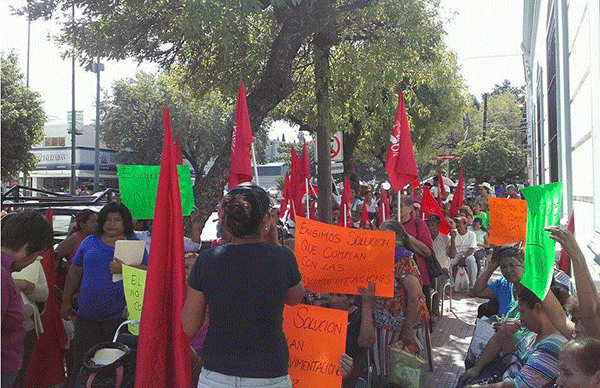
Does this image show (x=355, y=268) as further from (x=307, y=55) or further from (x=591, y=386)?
(x=307, y=55)

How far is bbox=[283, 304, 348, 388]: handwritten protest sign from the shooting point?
366 cm

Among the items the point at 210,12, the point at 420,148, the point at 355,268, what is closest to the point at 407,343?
the point at 355,268

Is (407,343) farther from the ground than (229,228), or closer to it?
closer to it

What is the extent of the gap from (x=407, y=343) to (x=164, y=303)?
6.16ft

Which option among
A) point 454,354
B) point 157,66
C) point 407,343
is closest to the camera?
point 407,343

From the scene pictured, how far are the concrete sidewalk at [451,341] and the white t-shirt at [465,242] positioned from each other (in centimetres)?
83

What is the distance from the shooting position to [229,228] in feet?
9.32

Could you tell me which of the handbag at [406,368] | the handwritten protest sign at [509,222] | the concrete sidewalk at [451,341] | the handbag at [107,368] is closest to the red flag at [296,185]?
the concrete sidewalk at [451,341]

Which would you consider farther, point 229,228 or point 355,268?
point 355,268

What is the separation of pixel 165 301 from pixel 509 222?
101 inches

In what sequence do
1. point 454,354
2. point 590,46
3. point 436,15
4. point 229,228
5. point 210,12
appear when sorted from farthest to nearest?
point 436,15 < point 210,12 < point 454,354 < point 590,46 < point 229,228

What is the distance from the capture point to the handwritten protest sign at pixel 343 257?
153 inches

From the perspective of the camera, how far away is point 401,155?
595cm

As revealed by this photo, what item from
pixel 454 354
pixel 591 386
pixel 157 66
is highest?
pixel 157 66
